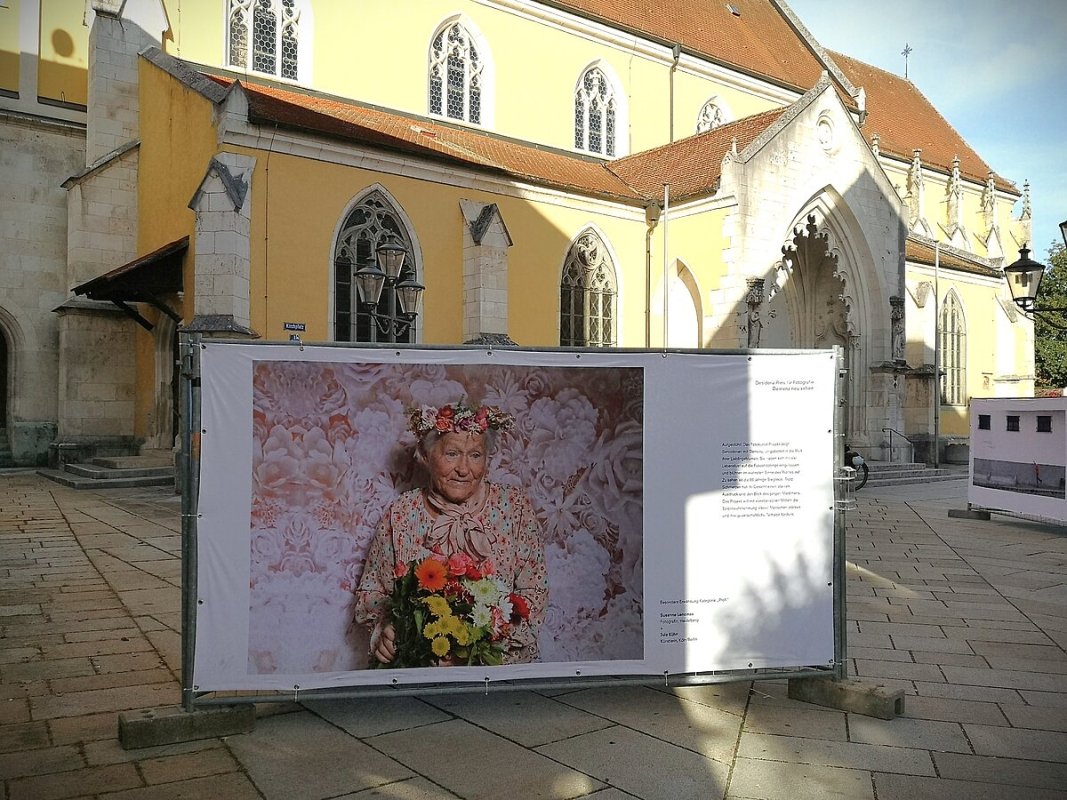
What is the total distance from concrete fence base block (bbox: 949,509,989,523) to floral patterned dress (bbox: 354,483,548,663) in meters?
10.8

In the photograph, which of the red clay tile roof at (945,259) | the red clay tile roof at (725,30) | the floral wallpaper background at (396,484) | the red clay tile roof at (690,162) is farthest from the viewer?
the red clay tile roof at (945,259)

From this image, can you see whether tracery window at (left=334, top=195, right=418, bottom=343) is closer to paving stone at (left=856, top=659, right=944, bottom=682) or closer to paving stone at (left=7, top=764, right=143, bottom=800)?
paving stone at (left=856, top=659, right=944, bottom=682)

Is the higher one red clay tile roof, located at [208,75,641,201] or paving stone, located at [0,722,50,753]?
red clay tile roof, located at [208,75,641,201]

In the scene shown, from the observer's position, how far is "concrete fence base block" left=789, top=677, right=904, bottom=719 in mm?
4503

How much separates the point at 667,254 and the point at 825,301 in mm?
6555

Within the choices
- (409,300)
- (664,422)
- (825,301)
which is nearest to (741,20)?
(825,301)

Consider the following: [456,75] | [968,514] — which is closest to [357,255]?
[456,75]

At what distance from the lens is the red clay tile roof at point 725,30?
24.8 m

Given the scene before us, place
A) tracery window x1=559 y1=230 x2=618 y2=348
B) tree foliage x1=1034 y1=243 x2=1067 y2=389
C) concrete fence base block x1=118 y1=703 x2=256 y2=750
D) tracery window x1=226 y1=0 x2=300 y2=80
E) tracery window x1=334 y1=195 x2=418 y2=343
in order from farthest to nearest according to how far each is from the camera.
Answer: tree foliage x1=1034 y1=243 x2=1067 y2=389, tracery window x1=559 y1=230 x2=618 y2=348, tracery window x1=226 y1=0 x2=300 y2=80, tracery window x1=334 y1=195 x2=418 y2=343, concrete fence base block x1=118 y1=703 x2=256 y2=750

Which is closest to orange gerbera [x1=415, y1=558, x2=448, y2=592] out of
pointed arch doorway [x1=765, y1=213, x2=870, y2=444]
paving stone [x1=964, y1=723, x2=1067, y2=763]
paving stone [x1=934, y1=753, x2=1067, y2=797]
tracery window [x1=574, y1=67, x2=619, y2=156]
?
paving stone [x1=934, y1=753, x2=1067, y2=797]

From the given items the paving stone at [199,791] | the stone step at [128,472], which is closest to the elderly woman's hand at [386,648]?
the paving stone at [199,791]

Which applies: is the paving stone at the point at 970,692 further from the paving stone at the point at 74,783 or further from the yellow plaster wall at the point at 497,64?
the yellow plaster wall at the point at 497,64

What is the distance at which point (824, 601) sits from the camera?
15.3 feet

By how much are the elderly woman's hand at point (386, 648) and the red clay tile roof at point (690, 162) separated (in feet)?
50.0
